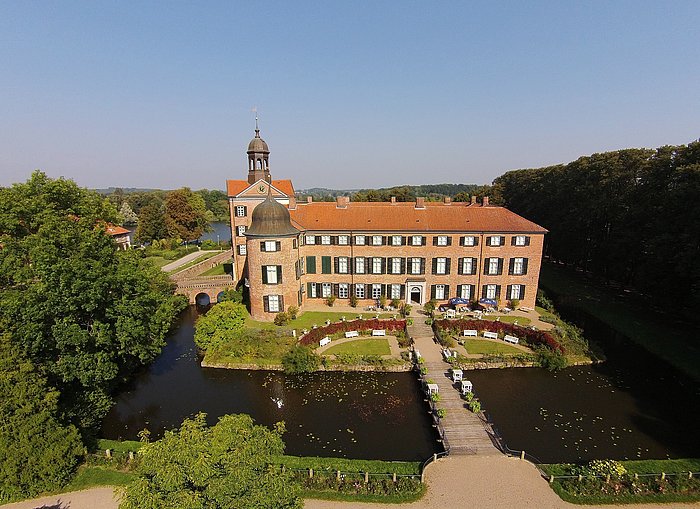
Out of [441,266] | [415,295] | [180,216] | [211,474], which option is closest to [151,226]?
[180,216]

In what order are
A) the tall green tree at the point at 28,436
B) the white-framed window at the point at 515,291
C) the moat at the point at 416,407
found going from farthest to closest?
the white-framed window at the point at 515,291 → the moat at the point at 416,407 → the tall green tree at the point at 28,436

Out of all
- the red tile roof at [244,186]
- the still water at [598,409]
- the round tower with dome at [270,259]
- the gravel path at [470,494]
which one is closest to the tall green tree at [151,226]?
the red tile roof at [244,186]

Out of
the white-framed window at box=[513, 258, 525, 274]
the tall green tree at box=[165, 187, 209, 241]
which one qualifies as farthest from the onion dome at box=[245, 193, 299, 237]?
the tall green tree at box=[165, 187, 209, 241]

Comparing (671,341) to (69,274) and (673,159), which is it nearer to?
(673,159)

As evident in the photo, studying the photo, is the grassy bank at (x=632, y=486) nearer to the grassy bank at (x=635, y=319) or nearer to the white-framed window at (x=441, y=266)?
the grassy bank at (x=635, y=319)

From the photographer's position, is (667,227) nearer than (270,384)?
No

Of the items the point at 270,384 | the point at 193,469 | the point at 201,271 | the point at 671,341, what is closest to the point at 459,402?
the point at 270,384
